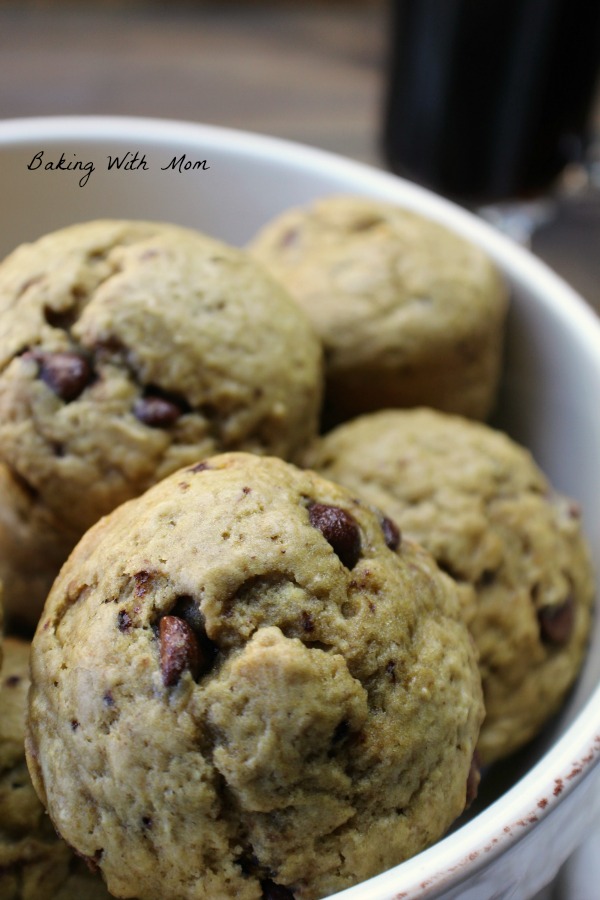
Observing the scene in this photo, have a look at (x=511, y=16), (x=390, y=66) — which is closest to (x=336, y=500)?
(x=511, y=16)

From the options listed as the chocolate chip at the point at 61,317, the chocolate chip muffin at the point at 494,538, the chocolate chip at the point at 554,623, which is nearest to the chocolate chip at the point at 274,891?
the chocolate chip muffin at the point at 494,538

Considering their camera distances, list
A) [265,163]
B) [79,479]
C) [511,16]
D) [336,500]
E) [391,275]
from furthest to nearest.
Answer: [511,16], [265,163], [391,275], [79,479], [336,500]

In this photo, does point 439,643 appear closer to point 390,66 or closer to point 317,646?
point 317,646

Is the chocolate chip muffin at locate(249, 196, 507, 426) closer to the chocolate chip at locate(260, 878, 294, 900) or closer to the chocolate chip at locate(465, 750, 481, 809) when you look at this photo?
the chocolate chip at locate(465, 750, 481, 809)

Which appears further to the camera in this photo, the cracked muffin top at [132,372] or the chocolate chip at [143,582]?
the cracked muffin top at [132,372]

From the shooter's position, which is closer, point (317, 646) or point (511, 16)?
point (317, 646)

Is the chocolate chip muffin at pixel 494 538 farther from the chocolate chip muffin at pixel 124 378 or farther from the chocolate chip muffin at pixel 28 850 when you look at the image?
the chocolate chip muffin at pixel 28 850

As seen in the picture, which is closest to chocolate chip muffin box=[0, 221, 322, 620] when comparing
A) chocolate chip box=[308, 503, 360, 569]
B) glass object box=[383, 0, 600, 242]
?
chocolate chip box=[308, 503, 360, 569]
